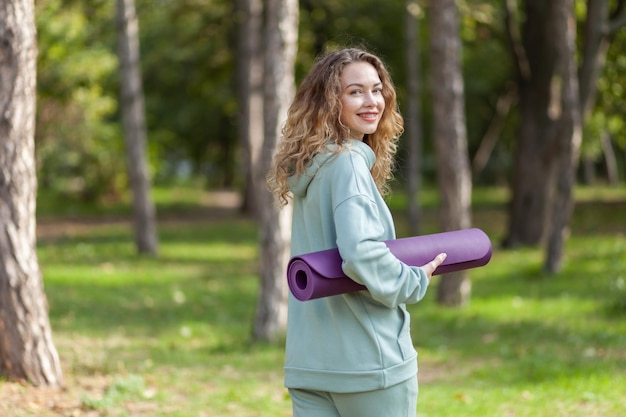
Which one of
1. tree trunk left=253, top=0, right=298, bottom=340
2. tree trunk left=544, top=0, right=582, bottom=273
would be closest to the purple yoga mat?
tree trunk left=253, top=0, right=298, bottom=340

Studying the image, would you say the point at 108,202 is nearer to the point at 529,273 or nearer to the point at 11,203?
the point at 529,273

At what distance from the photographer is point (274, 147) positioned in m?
8.41

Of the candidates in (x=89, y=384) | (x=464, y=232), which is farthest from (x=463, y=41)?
(x=464, y=232)

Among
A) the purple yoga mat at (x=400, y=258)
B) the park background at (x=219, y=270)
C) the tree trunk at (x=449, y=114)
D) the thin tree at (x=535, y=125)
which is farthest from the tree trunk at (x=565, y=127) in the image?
the purple yoga mat at (x=400, y=258)

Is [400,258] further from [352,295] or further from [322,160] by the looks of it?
[322,160]

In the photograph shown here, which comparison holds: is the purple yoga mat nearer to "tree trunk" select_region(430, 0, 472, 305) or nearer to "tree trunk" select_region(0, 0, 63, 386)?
"tree trunk" select_region(0, 0, 63, 386)

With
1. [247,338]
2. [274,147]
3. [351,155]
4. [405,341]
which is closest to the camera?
[351,155]

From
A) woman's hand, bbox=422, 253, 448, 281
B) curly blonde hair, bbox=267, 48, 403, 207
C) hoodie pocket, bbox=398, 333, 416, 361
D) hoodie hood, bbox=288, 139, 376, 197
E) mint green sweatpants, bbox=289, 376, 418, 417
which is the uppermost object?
curly blonde hair, bbox=267, 48, 403, 207

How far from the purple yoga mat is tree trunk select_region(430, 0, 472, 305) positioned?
7243 millimetres

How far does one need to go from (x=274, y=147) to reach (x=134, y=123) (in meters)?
7.79

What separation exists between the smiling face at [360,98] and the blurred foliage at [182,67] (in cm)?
1268

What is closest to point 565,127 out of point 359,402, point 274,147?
point 274,147

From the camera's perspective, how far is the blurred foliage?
17.3 meters

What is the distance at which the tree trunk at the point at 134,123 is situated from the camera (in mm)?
15273
